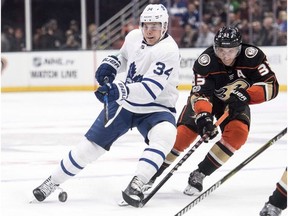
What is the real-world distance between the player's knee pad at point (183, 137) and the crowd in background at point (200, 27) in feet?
26.2

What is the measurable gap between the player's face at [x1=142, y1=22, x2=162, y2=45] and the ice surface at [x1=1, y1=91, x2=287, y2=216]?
804mm

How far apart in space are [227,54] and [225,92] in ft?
0.83

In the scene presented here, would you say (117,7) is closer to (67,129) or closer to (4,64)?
(4,64)

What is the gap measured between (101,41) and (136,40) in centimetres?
892

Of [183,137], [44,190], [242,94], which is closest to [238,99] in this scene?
[242,94]

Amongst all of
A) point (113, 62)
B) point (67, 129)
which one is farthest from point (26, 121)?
point (113, 62)

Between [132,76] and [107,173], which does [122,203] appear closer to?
[132,76]

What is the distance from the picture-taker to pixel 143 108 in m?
4.21

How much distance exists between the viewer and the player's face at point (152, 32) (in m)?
4.17

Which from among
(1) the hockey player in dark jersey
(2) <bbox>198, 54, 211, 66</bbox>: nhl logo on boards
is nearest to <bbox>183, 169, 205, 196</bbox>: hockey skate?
(1) the hockey player in dark jersey

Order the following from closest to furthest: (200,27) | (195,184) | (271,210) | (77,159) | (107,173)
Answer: (271,210), (77,159), (195,184), (107,173), (200,27)

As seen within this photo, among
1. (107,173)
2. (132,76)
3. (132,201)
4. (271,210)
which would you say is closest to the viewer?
(271,210)

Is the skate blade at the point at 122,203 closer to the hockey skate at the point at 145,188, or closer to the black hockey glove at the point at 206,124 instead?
the hockey skate at the point at 145,188

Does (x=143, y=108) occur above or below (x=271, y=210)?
above
